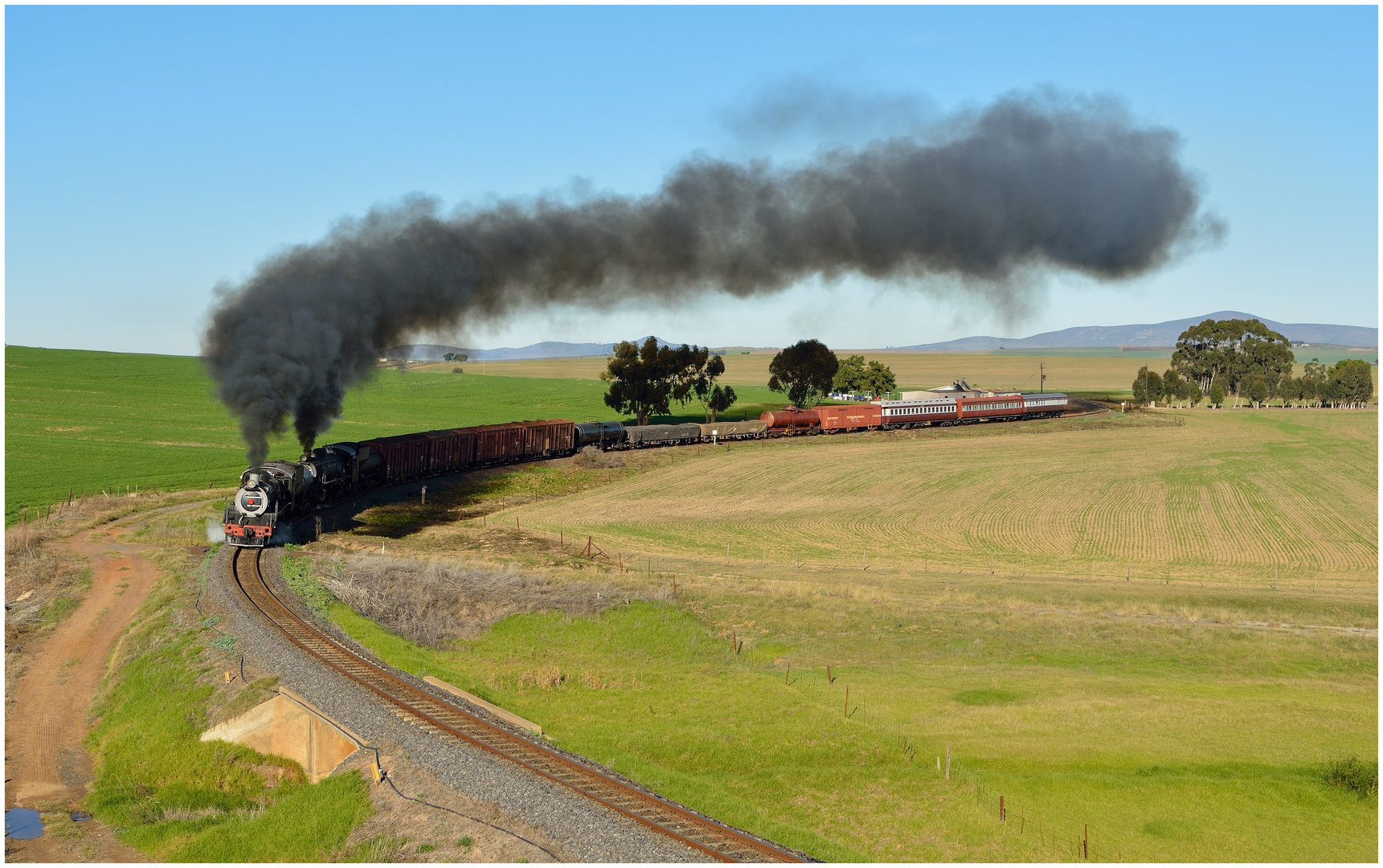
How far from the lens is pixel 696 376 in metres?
108

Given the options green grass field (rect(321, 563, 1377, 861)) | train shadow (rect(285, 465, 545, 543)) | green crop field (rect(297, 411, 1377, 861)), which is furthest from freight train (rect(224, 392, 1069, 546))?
green grass field (rect(321, 563, 1377, 861))

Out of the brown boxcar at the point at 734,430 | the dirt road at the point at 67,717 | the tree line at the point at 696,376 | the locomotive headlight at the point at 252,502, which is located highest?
the tree line at the point at 696,376

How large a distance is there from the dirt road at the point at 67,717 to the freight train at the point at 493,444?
16.0 feet

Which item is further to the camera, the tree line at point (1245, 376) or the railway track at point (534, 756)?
the tree line at point (1245, 376)

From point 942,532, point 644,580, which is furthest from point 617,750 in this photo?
point 942,532

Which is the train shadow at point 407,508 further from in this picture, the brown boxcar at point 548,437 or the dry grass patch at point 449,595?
the dry grass patch at point 449,595

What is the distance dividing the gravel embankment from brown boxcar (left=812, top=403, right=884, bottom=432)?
213ft

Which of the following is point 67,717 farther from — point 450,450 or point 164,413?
point 164,413

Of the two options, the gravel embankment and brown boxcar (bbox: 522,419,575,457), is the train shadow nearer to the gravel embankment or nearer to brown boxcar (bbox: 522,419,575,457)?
brown boxcar (bbox: 522,419,575,457)

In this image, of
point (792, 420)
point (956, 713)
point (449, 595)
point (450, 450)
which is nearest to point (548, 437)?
point (450, 450)

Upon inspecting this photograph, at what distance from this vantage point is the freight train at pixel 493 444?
124ft

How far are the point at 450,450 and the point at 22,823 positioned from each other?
129 feet

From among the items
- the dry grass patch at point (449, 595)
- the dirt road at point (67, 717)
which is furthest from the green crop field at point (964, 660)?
the dirt road at point (67, 717)

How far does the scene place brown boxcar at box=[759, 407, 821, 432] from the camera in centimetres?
8681
